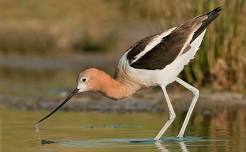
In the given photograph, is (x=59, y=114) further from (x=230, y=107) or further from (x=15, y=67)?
(x=15, y=67)

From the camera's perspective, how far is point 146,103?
16281 millimetres

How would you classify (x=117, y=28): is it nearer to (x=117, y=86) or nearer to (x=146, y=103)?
(x=146, y=103)

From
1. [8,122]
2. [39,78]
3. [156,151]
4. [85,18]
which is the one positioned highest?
[85,18]

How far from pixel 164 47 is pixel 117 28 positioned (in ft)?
56.0

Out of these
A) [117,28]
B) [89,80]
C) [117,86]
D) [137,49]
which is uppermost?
[117,28]

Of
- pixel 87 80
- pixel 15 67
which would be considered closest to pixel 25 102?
pixel 87 80

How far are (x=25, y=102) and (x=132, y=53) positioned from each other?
523 cm

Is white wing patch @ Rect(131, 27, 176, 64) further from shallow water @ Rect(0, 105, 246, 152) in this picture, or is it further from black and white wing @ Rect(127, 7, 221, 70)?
shallow water @ Rect(0, 105, 246, 152)

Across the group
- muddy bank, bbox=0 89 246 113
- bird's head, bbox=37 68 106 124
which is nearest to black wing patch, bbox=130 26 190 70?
bird's head, bbox=37 68 106 124

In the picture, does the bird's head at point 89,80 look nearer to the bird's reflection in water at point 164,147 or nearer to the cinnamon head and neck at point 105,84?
the cinnamon head and neck at point 105,84

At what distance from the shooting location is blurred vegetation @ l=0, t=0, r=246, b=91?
53.9 ft

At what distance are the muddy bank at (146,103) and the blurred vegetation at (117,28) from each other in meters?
0.42

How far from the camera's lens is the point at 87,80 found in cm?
1248

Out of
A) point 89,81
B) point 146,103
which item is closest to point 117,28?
point 146,103
